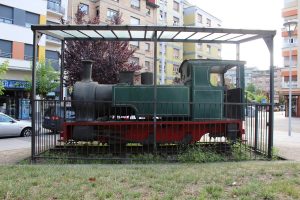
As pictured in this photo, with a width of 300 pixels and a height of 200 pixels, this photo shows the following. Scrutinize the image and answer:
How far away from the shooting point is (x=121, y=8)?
45.1 metres

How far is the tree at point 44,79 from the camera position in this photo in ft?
98.2

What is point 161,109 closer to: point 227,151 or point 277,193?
point 227,151

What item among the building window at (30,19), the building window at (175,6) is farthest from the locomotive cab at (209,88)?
the building window at (175,6)

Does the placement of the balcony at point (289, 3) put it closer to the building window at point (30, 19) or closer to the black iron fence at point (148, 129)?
the building window at point (30, 19)

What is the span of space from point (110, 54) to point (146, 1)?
88.2 ft

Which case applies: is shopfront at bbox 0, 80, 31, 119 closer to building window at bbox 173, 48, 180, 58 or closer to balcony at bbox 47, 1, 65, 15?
balcony at bbox 47, 1, 65, 15

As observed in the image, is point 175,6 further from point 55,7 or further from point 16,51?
point 16,51

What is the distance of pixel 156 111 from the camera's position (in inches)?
391

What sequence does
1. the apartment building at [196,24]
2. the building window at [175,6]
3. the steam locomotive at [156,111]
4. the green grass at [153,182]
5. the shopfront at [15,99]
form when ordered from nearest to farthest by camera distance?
the green grass at [153,182]
the steam locomotive at [156,111]
the shopfront at [15,99]
the building window at [175,6]
the apartment building at [196,24]

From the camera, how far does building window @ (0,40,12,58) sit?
3064cm

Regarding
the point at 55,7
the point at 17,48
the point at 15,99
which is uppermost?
the point at 55,7

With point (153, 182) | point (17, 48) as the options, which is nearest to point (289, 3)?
point (17, 48)

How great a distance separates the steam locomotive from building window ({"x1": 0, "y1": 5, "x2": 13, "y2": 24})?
2377 cm

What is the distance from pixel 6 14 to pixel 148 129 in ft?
84.0
